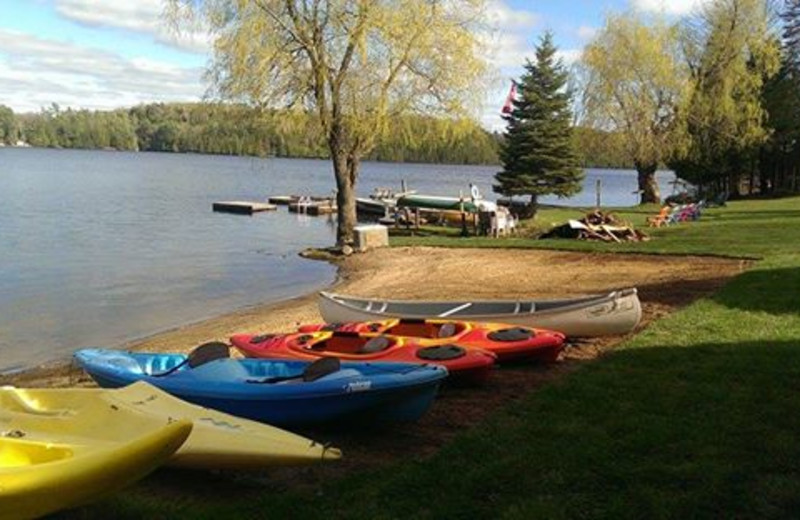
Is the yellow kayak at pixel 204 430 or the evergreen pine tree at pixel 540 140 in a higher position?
the evergreen pine tree at pixel 540 140

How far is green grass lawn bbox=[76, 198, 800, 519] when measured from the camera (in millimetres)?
4641

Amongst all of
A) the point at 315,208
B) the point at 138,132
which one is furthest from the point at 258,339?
the point at 138,132

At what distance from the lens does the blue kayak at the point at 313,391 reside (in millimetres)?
5996

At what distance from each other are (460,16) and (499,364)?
15591 millimetres

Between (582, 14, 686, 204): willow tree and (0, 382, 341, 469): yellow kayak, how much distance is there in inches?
1402

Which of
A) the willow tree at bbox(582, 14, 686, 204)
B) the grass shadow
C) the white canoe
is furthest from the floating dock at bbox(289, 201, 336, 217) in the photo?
the white canoe

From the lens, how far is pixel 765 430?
226 inches

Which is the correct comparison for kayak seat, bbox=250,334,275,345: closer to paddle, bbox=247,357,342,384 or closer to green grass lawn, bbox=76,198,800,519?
paddle, bbox=247,357,342,384

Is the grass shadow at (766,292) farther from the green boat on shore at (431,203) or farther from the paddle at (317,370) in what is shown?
the green boat on shore at (431,203)

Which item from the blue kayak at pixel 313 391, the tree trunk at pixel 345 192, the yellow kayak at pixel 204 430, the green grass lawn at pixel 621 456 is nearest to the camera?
the green grass lawn at pixel 621 456

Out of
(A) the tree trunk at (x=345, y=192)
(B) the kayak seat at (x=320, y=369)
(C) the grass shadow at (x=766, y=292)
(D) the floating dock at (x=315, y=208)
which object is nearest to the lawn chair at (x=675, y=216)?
(A) the tree trunk at (x=345, y=192)

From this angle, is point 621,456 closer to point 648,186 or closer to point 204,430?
point 204,430

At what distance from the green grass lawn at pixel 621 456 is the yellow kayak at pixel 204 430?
231 mm

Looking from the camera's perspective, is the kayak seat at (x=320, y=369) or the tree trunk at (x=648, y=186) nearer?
the kayak seat at (x=320, y=369)
